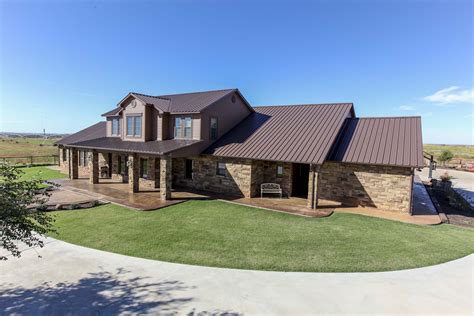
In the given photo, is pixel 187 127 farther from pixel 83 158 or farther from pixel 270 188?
pixel 83 158

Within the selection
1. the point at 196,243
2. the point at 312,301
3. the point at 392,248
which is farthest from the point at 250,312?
the point at 392,248

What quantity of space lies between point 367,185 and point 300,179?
14.3 feet

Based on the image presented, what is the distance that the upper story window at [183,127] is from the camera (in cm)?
1809

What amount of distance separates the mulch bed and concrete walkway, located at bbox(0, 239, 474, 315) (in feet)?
18.6

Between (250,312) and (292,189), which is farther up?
(292,189)

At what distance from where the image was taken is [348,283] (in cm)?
677

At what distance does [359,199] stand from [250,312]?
11.0 metres

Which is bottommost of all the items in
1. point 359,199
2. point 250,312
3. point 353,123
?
point 250,312

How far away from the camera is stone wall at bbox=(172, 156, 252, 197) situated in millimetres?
15930

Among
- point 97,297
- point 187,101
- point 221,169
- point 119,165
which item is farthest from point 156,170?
point 97,297

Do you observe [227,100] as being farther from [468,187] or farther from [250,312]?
[468,187]

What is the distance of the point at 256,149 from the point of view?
634 inches

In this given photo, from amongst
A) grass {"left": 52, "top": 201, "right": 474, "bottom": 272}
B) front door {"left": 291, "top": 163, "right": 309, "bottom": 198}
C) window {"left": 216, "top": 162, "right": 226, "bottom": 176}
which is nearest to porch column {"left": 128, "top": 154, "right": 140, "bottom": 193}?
grass {"left": 52, "top": 201, "right": 474, "bottom": 272}

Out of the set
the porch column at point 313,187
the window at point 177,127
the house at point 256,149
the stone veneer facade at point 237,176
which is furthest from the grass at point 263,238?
the window at point 177,127
